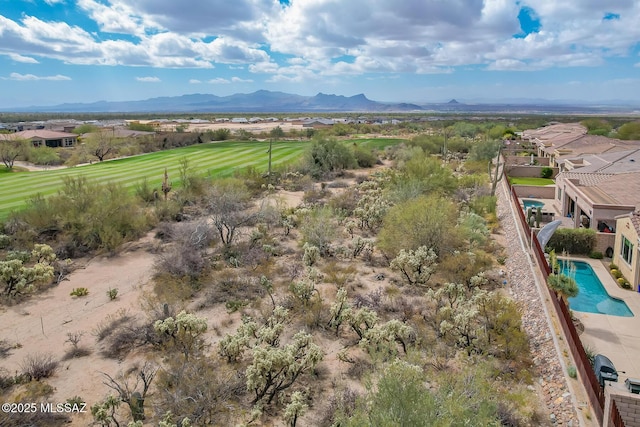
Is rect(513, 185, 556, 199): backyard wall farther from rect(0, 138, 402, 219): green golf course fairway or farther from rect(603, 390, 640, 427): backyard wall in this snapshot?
rect(603, 390, 640, 427): backyard wall

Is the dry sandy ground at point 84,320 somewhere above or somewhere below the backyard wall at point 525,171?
below

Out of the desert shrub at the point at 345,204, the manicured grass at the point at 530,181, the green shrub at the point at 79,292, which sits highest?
the manicured grass at the point at 530,181

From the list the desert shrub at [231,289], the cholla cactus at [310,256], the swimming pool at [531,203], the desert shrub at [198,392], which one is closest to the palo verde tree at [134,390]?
the desert shrub at [198,392]

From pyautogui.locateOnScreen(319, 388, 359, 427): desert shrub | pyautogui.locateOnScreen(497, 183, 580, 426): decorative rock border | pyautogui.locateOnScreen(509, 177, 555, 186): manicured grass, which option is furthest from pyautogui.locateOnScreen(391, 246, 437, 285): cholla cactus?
pyautogui.locateOnScreen(509, 177, 555, 186): manicured grass

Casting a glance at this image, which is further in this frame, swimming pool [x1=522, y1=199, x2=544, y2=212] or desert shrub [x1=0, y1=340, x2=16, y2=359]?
swimming pool [x1=522, y1=199, x2=544, y2=212]

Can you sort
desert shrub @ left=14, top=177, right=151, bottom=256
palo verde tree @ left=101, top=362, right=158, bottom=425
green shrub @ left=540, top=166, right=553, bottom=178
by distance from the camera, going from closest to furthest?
palo verde tree @ left=101, top=362, right=158, bottom=425 < desert shrub @ left=14, top=177, right=151, bottom=256 < green shrub @ left=540, top=166, right=553, bottom=178

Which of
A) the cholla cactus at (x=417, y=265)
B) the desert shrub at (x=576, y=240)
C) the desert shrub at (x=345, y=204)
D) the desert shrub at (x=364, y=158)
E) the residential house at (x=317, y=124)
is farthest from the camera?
the residential house at (x=317, y=124)

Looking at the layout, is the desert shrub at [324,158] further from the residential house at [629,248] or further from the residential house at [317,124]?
the residential house at [317,124]

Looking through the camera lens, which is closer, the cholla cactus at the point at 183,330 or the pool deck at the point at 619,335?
the pool deck at the point at 619,335
